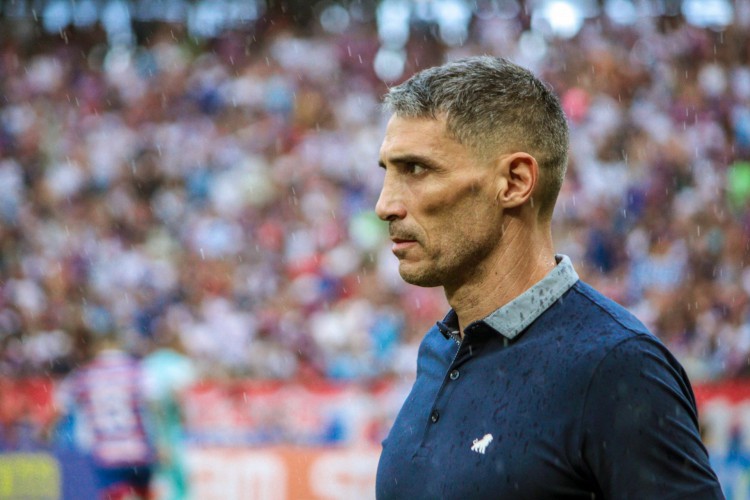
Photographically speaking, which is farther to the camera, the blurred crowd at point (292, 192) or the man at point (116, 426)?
the blurred crowd at point (292, 192)

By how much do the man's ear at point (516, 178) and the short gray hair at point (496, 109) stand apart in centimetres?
2

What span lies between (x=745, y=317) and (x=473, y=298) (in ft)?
23.2

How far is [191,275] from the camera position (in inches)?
456

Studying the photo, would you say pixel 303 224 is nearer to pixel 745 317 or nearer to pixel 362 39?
pixel 362 39

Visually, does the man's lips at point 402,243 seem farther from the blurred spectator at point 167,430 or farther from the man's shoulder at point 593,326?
the blurred spectator at point 167,430

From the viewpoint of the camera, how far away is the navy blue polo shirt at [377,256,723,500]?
1657mm

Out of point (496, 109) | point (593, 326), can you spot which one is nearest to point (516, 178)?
point (496, 109)

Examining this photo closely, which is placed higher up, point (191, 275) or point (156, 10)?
point (156, 10)

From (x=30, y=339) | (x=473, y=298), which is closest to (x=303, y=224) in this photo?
(x=30, y=339)

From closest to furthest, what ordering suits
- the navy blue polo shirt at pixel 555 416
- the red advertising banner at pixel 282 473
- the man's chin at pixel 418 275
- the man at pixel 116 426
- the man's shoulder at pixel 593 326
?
the navy blue polo shirt at pixel 555 416 < the man's shoulder at pixel 593 326 < the man's chin at pixel 418 275 < the red advertising banner at pixel 282 473 < the man at pixel 116 426

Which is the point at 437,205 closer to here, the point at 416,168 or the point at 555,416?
the point at 416,168

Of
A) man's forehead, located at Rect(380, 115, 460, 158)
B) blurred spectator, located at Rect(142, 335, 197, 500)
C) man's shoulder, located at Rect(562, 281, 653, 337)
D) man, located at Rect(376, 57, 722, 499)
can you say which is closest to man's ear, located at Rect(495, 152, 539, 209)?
man, located at Rect(376, 57, 722, 499)

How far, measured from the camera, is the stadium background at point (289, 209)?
880 centimetres

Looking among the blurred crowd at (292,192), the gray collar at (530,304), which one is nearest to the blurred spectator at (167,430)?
the blurred crowd at (292,192)
